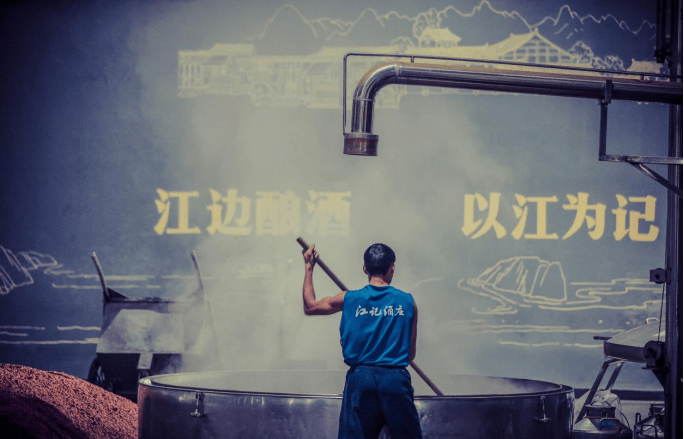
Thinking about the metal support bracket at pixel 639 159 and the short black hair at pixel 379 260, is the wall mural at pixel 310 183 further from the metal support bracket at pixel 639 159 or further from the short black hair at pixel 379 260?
the short black hair at pixel 379 260

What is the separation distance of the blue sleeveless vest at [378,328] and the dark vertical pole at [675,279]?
8.21 ft

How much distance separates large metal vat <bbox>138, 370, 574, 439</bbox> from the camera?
189 inches

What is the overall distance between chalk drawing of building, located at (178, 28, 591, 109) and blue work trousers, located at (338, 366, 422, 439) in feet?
21.3

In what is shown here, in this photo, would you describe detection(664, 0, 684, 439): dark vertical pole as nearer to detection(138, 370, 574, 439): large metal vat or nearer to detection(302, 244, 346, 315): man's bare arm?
detection(138, 370, 574, 439): large metal vat

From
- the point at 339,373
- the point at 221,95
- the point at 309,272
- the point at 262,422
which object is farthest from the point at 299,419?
the point at 221,95

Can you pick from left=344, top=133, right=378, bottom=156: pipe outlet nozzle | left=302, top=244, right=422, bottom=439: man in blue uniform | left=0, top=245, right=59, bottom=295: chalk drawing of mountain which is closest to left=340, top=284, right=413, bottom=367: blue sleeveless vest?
left=302, top=244, right=422, bottom=439: man in blue uniform

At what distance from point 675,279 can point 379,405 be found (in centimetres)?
272

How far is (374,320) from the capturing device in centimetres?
416

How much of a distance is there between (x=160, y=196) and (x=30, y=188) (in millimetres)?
1532

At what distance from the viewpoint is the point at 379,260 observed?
4262mm

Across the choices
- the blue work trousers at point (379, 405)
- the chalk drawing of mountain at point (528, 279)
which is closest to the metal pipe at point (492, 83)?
Answer: the blue work trousers at point (379, 405)

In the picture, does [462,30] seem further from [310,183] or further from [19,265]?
[19,265]

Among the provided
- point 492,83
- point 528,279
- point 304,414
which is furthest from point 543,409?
point 528,279

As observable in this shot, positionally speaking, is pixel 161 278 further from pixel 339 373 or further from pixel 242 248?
pixel 339 373
